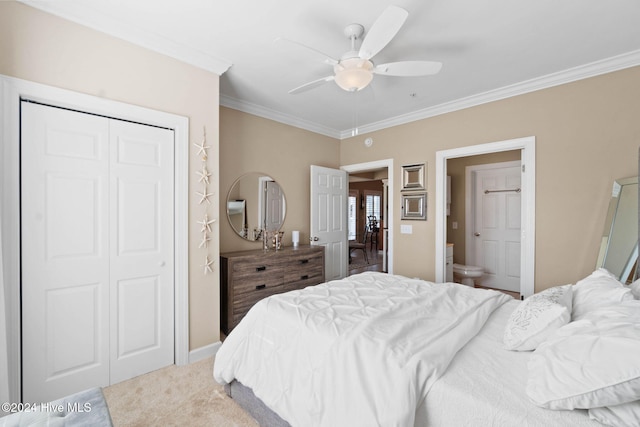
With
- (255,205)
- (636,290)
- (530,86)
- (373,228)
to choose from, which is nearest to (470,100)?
(530,86)

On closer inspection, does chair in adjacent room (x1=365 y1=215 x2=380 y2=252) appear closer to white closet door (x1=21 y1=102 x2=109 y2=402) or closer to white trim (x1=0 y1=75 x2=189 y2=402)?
white closet door (x1=21 y1=102 x2=109 y2=402)

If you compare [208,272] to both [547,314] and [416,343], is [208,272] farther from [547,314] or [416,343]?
[547,314]

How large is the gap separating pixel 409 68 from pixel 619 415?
79.5 inches

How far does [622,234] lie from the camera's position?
2.31 metres

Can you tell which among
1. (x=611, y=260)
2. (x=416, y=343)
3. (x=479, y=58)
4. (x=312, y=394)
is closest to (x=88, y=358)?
(x=312, y=394)

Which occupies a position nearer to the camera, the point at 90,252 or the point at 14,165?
the point at 14,165

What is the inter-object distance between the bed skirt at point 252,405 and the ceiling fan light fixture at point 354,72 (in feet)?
6.99

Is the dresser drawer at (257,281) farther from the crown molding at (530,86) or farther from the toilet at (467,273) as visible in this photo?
the toilet at (467,273)

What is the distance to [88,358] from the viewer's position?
6.84ft

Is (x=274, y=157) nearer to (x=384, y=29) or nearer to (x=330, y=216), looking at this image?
A: (x=330, y=216)

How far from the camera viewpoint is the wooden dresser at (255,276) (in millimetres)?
3012

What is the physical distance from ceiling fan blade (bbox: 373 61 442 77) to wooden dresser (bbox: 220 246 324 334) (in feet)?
7.26

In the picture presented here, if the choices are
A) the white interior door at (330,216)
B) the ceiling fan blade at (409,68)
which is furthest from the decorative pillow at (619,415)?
the white interior door at (330,216)

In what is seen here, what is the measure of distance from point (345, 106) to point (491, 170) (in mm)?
2814
